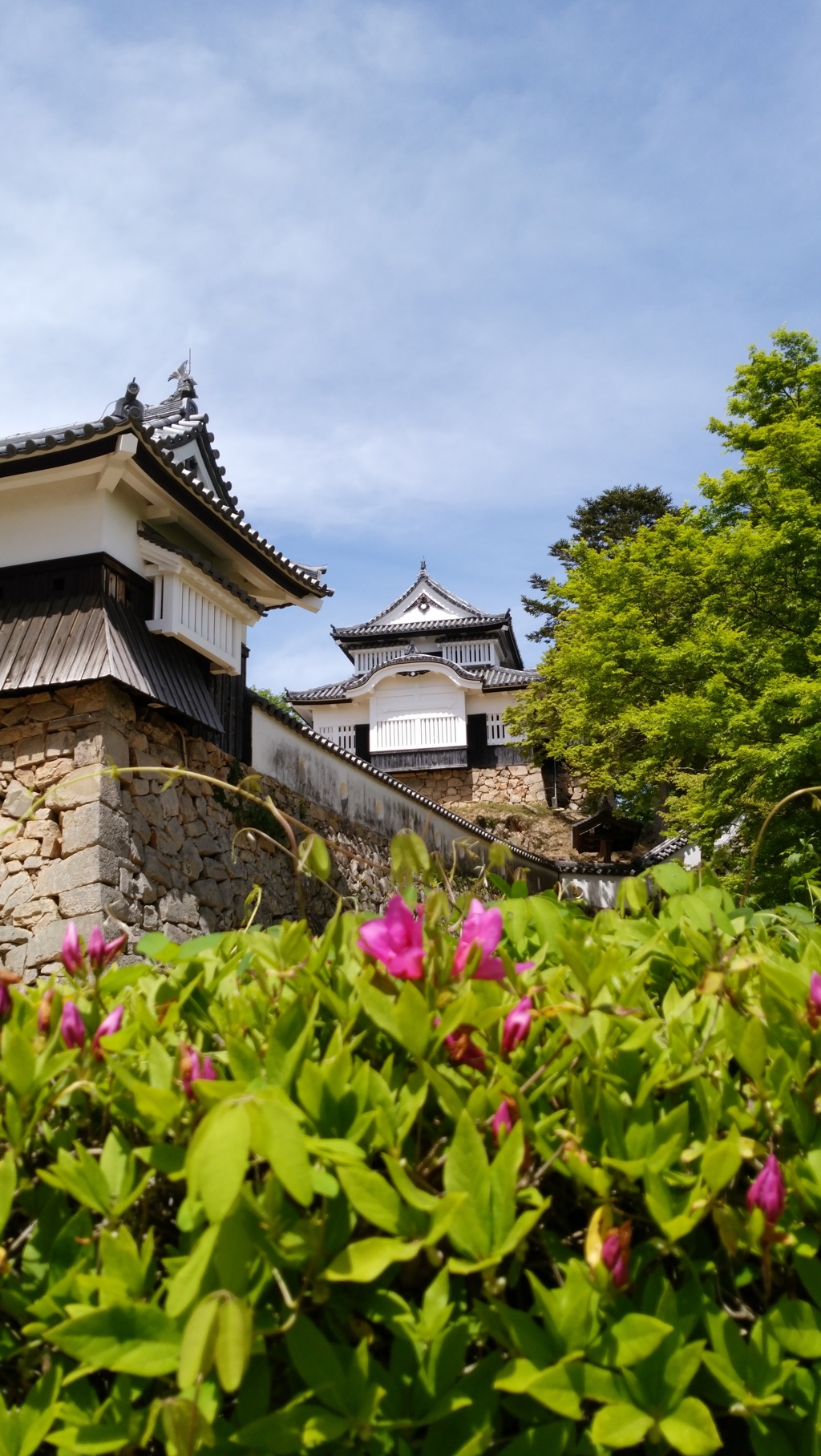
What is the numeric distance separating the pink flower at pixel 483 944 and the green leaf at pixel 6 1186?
0.47 metres

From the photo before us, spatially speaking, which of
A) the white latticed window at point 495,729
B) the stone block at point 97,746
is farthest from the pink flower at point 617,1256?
the white latticed window at point 495,729

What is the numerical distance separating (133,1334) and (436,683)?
22966 millimetres

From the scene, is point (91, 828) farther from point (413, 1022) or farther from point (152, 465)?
point (413, 1022)

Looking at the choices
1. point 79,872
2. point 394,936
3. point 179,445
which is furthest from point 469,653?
point 394,936

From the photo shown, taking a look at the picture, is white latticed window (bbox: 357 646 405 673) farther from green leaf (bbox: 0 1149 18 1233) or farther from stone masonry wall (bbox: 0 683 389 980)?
green leaf (bbox: 0 1149 18 1233)

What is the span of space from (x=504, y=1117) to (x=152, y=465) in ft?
24.3

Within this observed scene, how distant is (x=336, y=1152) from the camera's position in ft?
2.79

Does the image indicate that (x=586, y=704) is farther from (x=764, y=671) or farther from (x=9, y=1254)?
(x=9, y=1254)

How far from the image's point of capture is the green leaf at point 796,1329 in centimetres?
89

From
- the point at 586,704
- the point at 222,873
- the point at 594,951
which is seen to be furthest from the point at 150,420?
the point at 594,951

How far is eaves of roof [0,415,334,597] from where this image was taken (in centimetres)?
719

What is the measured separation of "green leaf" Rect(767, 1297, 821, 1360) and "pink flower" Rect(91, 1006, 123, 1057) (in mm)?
683

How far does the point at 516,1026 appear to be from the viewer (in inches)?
40.4

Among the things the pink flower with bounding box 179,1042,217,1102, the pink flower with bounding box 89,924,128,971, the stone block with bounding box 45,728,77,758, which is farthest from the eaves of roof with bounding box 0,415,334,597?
the pink flower with bounding box 179,1042,217,1102
